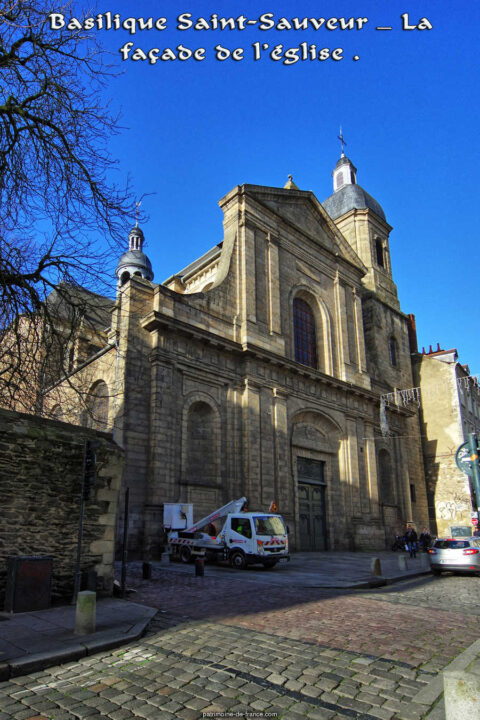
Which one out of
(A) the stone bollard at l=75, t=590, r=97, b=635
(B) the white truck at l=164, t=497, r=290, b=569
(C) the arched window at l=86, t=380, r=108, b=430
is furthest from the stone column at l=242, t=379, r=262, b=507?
(A) the stone bollard at l=75, t=590, r=97, b=635

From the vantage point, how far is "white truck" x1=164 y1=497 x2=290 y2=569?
14219mm

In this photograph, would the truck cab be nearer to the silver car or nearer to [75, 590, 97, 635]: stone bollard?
the silver car

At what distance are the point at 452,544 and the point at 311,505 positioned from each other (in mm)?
8096

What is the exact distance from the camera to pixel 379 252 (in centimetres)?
3541

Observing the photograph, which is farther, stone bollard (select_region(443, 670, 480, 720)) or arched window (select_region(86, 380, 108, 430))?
arched window (select_region(86, 380, 108, 430))

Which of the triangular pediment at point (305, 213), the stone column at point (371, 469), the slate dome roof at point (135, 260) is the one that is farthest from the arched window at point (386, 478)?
the slate dome roof at point (135, 260)

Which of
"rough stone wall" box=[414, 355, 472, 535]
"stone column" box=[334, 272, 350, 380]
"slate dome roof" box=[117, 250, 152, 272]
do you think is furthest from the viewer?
"slate dome roof" box=[117, 250, 152, 272]

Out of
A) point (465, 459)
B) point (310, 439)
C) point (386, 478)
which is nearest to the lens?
point (465, 459)

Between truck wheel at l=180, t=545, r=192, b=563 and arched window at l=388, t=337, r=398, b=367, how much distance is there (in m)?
20.5

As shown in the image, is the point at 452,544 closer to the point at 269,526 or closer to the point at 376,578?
the point at 376,578

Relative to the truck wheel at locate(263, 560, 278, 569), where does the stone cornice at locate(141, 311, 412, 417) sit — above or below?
above

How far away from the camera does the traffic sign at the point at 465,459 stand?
6.45 m

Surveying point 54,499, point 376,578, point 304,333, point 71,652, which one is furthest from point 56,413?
point 304,333

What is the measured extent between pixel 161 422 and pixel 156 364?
204 centimetres
